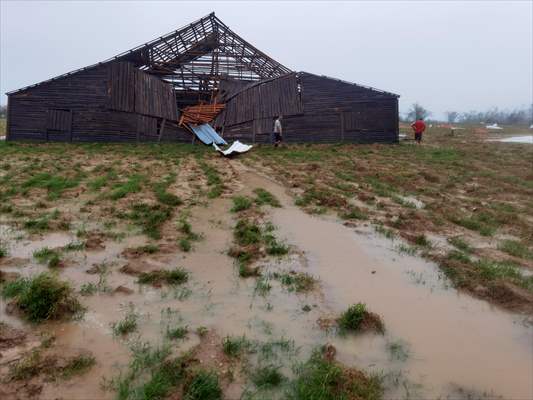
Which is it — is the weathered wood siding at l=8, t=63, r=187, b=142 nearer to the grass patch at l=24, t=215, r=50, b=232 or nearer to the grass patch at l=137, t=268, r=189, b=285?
the grass patch at l=24, t=215, r=50, b=232

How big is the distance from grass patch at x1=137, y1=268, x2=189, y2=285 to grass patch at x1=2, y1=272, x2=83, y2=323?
82 cm

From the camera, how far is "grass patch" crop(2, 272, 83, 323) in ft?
12.4

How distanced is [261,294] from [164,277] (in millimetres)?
1225

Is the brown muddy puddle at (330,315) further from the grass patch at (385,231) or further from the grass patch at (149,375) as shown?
the grass patch at (385,231)

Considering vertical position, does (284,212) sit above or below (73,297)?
above

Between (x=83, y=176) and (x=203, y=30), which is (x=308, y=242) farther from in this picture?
(x=203, y=30)

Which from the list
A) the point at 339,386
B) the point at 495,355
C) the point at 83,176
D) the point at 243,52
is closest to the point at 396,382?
the point at 339,386

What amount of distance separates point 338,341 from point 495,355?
1.39 metres

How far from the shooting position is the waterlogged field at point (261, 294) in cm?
306

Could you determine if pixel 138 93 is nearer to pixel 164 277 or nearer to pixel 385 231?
pixel 385 231

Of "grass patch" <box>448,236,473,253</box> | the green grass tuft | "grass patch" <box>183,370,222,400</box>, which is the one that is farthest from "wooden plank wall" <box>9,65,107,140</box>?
"grass patch" <box>183,370,222,400</box>

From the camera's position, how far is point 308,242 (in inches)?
247

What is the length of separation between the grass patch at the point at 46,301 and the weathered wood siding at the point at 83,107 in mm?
20546

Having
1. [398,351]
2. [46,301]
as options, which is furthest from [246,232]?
[398,351]
